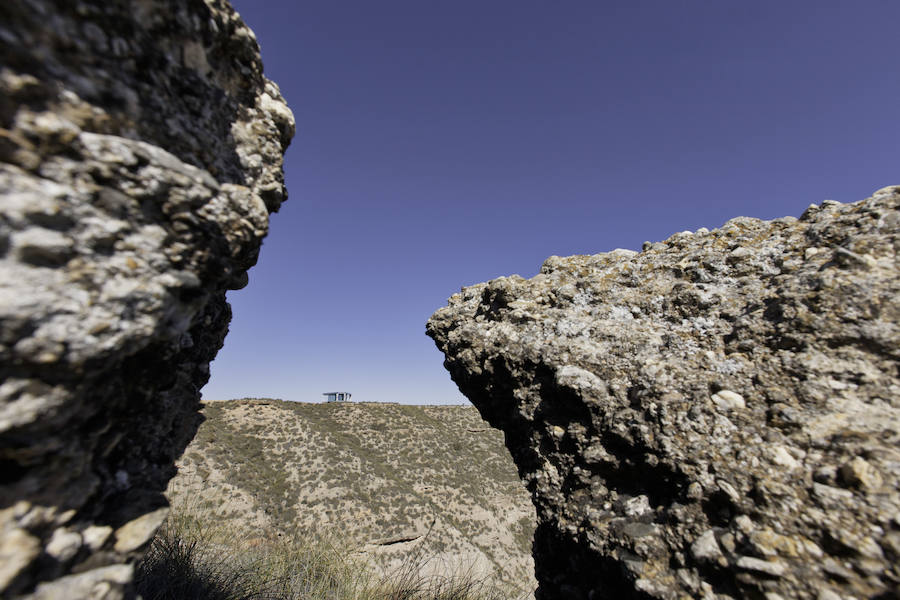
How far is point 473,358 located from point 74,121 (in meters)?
4.56

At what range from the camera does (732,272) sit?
449cm

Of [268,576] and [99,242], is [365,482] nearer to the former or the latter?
[268,576]

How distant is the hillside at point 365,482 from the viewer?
2603cm

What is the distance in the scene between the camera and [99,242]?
2.12 m

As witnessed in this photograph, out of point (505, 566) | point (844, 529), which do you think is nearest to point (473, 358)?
point (844, 529)

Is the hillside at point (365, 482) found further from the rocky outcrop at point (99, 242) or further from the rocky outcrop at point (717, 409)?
the rocky outcrop at point (99, 242)

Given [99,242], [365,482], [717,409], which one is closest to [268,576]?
[99,242]

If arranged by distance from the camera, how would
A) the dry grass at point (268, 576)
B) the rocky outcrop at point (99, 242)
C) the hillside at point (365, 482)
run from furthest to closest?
the hillside at point (365, 482)
the dry grass at point (268, 576)
the rocky outcrop at point (99, 242)

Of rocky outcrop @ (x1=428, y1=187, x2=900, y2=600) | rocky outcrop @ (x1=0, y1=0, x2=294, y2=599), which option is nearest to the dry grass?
rocky outcrop @ (x1=428, y1=187, x2=900, y2=600)

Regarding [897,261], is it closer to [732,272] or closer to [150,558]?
[732,272]

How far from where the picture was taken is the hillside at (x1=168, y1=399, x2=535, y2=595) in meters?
26.0

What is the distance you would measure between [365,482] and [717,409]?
3215 centimetres

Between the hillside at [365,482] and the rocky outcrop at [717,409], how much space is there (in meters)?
20.0

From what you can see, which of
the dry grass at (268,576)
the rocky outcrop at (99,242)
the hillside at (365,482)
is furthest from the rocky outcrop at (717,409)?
the hillside at (365,482)
